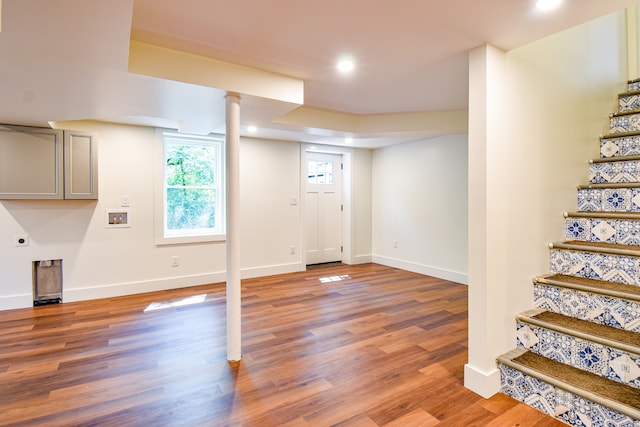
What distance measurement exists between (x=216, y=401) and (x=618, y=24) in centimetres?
470

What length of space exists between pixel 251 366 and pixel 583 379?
2.08 m

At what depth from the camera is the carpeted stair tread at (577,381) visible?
1.60 meters

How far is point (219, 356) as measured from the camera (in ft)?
8.46

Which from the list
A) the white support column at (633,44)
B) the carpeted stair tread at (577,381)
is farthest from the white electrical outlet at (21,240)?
the white support column at (633,44)

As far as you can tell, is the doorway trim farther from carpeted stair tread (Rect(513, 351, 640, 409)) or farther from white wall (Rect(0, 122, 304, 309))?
carpeted stair tread (Rect(513, 351, 640, 409))

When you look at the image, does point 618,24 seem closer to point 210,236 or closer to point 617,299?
point 617,299

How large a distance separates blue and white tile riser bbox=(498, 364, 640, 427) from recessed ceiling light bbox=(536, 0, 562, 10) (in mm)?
2026

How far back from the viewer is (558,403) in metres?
1.81

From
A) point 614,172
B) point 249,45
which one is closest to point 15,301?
point 249,45

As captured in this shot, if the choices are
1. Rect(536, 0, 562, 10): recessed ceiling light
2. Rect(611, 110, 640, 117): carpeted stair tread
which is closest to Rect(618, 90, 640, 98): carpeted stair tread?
Rect(611, 110, 640, 117): carpeted stair tread

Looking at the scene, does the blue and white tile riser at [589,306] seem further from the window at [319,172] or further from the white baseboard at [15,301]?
the white baseboard at [15,301]

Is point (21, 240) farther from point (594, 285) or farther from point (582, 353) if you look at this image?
point (594, 285)

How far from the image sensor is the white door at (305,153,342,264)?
598 cm

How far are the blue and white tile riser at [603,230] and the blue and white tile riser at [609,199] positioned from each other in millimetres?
199
